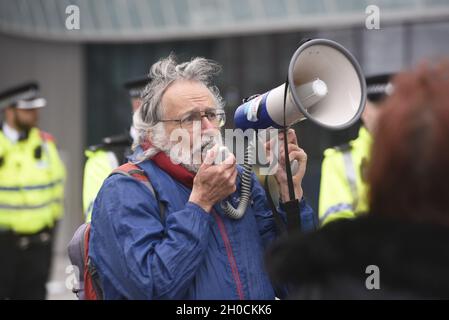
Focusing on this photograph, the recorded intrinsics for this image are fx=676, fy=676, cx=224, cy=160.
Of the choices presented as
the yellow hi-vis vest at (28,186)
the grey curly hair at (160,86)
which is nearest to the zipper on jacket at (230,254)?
the grey curly hair at (160,86)

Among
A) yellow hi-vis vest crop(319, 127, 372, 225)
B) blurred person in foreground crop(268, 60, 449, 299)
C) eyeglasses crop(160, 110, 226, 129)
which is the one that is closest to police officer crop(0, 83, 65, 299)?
yellow hi-vis vest crop(319, 127, 372, 225)

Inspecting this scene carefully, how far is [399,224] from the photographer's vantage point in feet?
4.74

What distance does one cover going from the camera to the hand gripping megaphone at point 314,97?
89.4 inches

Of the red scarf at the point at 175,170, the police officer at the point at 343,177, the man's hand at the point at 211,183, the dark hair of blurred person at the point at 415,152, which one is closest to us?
the dark hair of blurred person at the point at 415,152

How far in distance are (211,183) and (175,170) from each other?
0.17m

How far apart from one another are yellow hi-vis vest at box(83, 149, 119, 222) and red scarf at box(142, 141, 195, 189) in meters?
1.64

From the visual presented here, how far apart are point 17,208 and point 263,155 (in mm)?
3389

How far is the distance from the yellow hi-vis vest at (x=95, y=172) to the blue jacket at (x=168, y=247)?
170cm

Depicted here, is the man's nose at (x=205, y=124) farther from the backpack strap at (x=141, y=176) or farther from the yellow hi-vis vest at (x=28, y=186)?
the yellow hi-vis vest at (x=28, y=186)

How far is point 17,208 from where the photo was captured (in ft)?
17.4

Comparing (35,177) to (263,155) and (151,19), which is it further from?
(151,19)

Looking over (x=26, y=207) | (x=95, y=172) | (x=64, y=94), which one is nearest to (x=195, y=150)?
(x=95, y=172)

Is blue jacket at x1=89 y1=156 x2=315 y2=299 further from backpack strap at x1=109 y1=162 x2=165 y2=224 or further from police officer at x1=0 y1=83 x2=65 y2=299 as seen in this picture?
police officer at x1=0 y1=83 x2=65 y2=299

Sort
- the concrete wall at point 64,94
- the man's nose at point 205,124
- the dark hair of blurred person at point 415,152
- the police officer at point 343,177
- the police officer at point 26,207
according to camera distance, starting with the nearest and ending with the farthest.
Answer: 1. the dark hair of blurred person at point 415,152
2. the man's nose at point 205,124
3. the police officer at point 343,177
4. the police officer at point 26,207
5. the concrete wall at point 64,94
